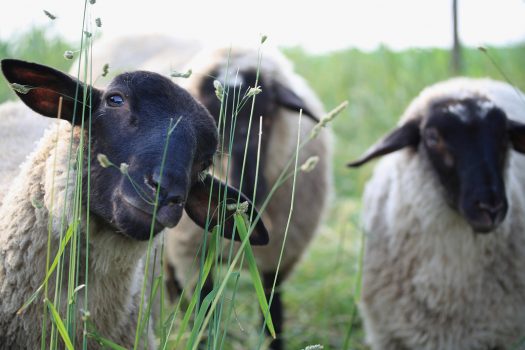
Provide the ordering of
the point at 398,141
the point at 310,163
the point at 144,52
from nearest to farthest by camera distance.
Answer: the point at 310,163 < the point at 398,141 < the point at 144,52

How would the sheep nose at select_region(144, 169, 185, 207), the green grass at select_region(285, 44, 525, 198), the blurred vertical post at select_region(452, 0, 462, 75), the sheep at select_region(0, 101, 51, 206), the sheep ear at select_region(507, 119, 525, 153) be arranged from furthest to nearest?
the green grass at select_region(285, 44, 525, 198) < the blurred vertical post at select_region(452, 0, 462, 75) < the sheep ear at select_region(507, 119, 525, 153) < the sheep at select_region(0, 101, 51, 206) < the sheep nose at select_region(144, 169, 185, 207)

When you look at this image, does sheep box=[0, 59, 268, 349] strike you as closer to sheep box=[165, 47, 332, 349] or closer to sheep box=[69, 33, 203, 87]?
sheep box=[165, 47, 332, 349]

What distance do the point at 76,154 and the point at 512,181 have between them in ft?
8.45

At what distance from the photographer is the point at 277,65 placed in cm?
486

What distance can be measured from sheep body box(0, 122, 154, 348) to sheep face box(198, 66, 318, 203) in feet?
5.57

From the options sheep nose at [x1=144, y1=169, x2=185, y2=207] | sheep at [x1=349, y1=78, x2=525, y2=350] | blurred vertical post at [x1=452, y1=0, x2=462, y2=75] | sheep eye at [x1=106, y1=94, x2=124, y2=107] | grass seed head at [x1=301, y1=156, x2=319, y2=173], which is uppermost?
blurred vertical post at [x1=452, y1=0, x2=462, y2=75]

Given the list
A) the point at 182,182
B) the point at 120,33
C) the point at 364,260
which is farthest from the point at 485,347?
the point at 120,33

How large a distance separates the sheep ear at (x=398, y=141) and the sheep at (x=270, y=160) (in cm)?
56

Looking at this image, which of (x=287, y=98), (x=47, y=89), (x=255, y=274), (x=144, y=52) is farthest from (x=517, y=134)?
(x=144, y=52)

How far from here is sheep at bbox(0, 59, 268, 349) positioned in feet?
7.18

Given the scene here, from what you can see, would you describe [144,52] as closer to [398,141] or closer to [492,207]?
[398,141]

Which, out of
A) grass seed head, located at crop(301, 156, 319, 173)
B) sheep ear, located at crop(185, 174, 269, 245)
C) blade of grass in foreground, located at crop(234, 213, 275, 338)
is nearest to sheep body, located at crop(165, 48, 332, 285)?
sheep ear, located at crop(185, 174, 269, 245)

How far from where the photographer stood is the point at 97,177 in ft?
7.39

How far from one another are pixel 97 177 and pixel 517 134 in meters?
2.39
